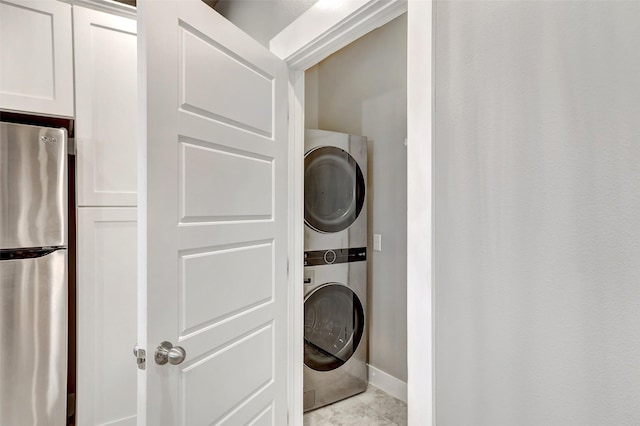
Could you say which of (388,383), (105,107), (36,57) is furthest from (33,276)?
(388,383)

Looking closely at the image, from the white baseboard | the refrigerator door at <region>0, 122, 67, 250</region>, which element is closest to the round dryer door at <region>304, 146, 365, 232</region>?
the white baseboard

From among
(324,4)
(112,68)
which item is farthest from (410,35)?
(112,68)

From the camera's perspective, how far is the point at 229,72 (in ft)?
4.34

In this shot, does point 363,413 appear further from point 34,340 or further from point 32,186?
point 32,186

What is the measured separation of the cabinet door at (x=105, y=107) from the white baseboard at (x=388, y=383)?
2077 mm

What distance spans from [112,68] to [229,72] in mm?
875

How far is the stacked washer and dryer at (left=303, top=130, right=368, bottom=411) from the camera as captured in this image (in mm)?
2264

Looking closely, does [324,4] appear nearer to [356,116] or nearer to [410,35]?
[410,35]

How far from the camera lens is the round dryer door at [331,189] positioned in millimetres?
2252

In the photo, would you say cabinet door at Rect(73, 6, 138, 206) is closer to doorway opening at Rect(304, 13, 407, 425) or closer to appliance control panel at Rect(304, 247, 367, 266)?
appliance control panel at Rect(304, 247, 367, 266)

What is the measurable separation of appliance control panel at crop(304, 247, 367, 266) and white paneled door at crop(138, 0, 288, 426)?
58 cm
